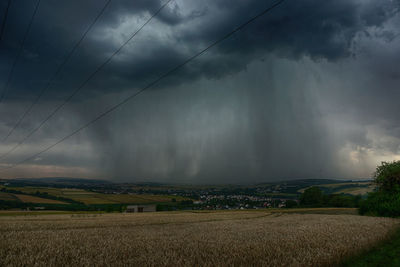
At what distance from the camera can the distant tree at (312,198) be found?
114081 millimetres

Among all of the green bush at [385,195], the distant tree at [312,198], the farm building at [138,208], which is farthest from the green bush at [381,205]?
the farm building at [138,208]

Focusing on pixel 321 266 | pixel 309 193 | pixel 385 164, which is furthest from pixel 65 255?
pixel 309 193

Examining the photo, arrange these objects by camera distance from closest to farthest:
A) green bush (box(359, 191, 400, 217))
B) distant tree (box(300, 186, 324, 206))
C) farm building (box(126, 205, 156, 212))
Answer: green bush (box(359, 191, 400, 217)), farm building (box(126, 205, 156, 212)), distant tree (box(300, 186, 324, 206))

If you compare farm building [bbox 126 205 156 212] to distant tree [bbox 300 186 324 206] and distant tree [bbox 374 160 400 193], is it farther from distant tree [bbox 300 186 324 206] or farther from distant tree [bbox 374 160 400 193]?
distant tree [bbox 374 160 400 193]

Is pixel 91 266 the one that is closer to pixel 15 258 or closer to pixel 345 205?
pixel 15 258

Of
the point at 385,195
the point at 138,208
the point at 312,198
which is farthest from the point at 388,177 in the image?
the point at 138,208

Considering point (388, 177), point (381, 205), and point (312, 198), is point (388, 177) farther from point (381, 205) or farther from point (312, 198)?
point (312, 198)

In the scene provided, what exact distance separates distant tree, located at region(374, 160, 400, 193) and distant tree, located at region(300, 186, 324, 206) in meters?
64.9

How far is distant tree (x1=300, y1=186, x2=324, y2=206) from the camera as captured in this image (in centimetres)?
11408

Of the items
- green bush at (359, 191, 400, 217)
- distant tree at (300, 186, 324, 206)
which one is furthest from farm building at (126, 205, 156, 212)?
green bush at (359, 191, 400, 217)

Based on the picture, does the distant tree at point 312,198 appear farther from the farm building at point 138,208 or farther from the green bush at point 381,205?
the farm building at point 138,208

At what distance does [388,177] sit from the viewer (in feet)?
164

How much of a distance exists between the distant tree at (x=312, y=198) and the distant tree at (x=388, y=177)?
213 feet

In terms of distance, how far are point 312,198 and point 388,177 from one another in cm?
7109
